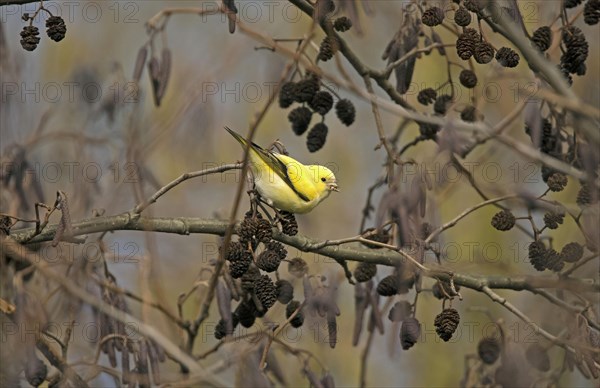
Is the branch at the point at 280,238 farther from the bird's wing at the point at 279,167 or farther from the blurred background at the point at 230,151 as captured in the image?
the blurred background at the point at 230,151

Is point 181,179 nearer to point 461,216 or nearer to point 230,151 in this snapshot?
point 461,216

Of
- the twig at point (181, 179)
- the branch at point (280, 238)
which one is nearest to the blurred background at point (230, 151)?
the branch at point (280, 238)

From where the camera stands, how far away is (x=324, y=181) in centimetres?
396

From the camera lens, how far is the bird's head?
3926mm

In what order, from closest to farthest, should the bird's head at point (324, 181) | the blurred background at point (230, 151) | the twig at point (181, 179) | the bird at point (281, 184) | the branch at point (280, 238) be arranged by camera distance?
the twig at point (181, 179) < the branch at point (280, 238) < the bird at point (281, 184) < the bird's head at point (324, 181) < the blurred background at point (230, 151)

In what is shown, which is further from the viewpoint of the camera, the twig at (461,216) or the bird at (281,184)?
the bird at (281,184)

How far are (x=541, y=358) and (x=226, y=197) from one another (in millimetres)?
4818

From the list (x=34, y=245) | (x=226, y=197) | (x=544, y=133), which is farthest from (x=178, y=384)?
(x=226, y=197)

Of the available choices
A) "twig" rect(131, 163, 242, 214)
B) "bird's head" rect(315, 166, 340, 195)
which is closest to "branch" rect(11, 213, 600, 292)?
"twig" rect(131, 163, 242, 214)

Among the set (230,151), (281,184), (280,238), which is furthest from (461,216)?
(230,151)

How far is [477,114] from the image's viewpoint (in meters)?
3.96

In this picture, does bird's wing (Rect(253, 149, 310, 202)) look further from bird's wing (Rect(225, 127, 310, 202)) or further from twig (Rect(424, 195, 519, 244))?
twig (Rect(424, 195, 519, 244))

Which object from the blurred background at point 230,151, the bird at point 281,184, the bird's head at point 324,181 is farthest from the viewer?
the blurred background at point 230,151

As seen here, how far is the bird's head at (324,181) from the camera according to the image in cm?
393
